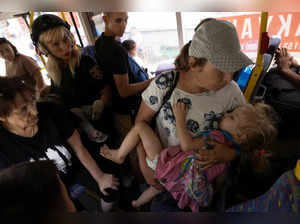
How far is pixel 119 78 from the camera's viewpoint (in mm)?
798

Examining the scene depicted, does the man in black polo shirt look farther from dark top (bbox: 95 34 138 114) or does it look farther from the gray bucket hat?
the gray bucket hat

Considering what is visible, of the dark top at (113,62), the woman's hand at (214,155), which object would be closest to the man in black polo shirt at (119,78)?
the dark top at (113,62)

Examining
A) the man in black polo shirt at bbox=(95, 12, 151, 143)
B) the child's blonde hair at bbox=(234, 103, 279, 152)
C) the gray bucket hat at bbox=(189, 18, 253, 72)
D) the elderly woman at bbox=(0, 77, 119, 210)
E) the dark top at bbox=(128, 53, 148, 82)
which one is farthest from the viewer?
the dark top at bbox=(128, 53, 148, 82)

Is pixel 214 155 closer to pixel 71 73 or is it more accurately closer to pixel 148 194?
pixel 148 194

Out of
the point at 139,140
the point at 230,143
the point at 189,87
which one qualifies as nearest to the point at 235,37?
the point at 189,87

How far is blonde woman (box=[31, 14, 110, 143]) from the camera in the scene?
22.3 inches

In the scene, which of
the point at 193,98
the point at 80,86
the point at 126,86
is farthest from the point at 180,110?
the point at 80,86

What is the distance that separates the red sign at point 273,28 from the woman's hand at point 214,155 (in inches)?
14.9

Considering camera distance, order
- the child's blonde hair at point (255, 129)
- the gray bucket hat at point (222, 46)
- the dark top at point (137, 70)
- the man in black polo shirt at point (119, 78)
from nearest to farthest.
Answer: the gray bucket hat at point (222, 46) → the child's blonde hair at point (255, 129) → the man in black polo shirt at point (119, 78) → the dark top at point (137, 70)

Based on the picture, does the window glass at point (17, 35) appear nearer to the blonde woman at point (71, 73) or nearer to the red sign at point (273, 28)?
the blonde woman at point (71, 73)

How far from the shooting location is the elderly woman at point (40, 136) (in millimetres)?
383

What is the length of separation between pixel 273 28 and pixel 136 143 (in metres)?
0.70

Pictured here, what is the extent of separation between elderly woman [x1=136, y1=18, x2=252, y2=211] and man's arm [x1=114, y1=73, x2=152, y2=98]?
0.14 metres

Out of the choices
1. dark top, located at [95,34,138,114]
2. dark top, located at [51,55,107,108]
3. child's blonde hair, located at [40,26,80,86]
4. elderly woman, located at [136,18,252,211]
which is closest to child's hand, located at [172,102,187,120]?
elderly woman, located at [136,18,252,211]
